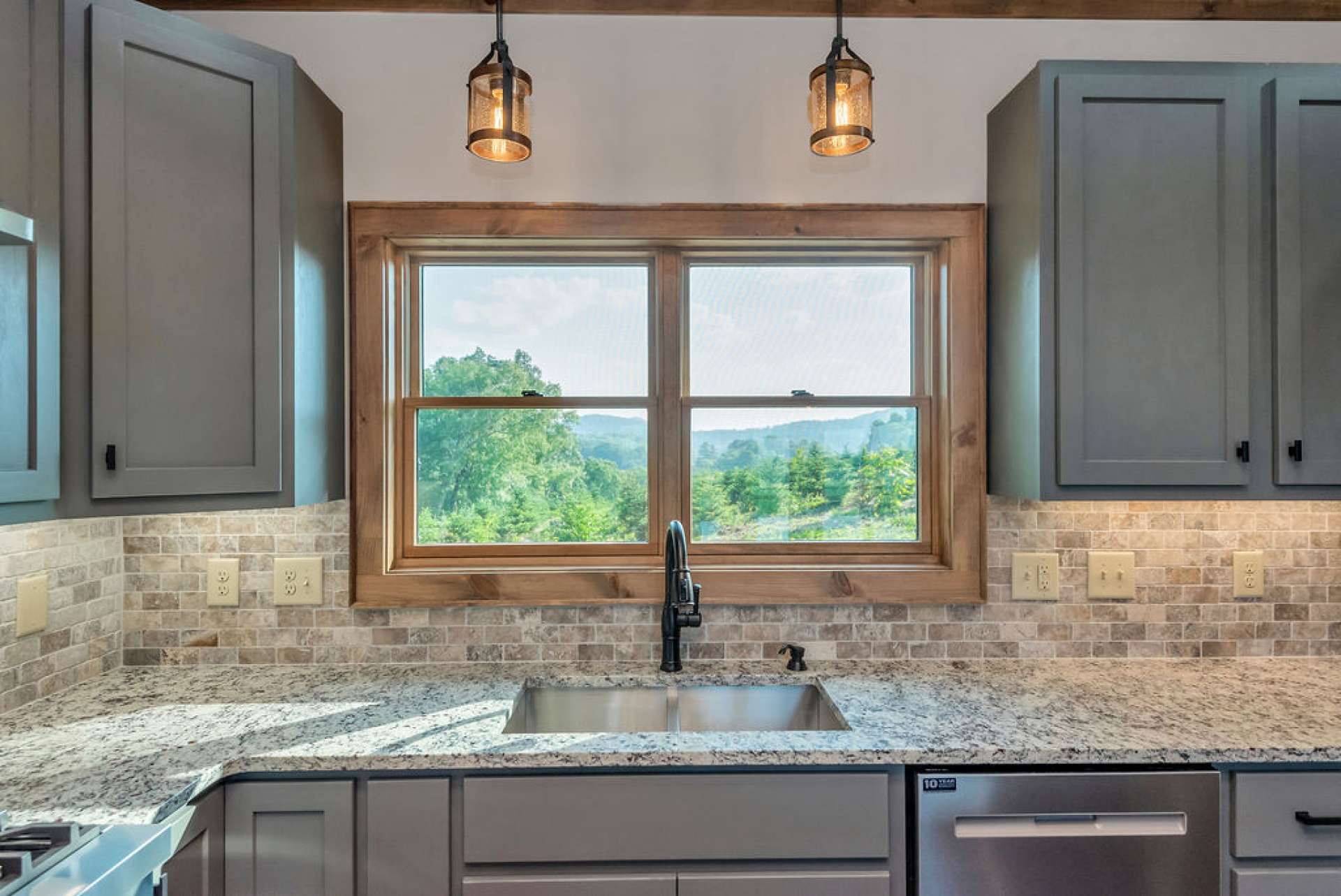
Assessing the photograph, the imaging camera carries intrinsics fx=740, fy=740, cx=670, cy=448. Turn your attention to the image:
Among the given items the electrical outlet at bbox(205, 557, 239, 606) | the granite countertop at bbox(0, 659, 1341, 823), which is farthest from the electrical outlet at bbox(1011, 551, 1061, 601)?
the electrical outlet at bbox(205, 557, 239, 606)

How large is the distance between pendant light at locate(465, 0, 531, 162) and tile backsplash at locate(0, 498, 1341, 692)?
1061 millimetres

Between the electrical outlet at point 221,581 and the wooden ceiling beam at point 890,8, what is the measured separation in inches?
58.8

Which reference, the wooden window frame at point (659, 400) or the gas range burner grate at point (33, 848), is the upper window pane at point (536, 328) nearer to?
the wooden window frame at point (659, 400)

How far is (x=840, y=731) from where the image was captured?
4.99 feet

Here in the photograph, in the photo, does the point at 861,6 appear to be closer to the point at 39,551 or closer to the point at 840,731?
the point at 840,731

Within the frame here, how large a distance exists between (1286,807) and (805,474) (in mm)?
1242

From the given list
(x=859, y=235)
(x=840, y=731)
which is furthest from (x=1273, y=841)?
(x=859, y=235)

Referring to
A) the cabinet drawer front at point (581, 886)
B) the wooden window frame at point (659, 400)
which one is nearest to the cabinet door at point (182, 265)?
the wooden window frame at point (659, 400)

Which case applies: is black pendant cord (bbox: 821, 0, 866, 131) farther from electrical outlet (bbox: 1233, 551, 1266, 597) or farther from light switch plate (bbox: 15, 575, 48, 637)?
light switch plate (bbox: 15, 575, 48, 637)

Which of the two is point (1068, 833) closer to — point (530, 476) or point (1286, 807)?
point (1286, 807)

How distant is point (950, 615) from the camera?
6.65 ft

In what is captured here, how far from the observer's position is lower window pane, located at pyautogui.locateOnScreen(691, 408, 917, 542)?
2137 mm

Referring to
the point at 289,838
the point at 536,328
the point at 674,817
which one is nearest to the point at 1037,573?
the point at 674,817

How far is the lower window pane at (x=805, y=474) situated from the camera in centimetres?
214
